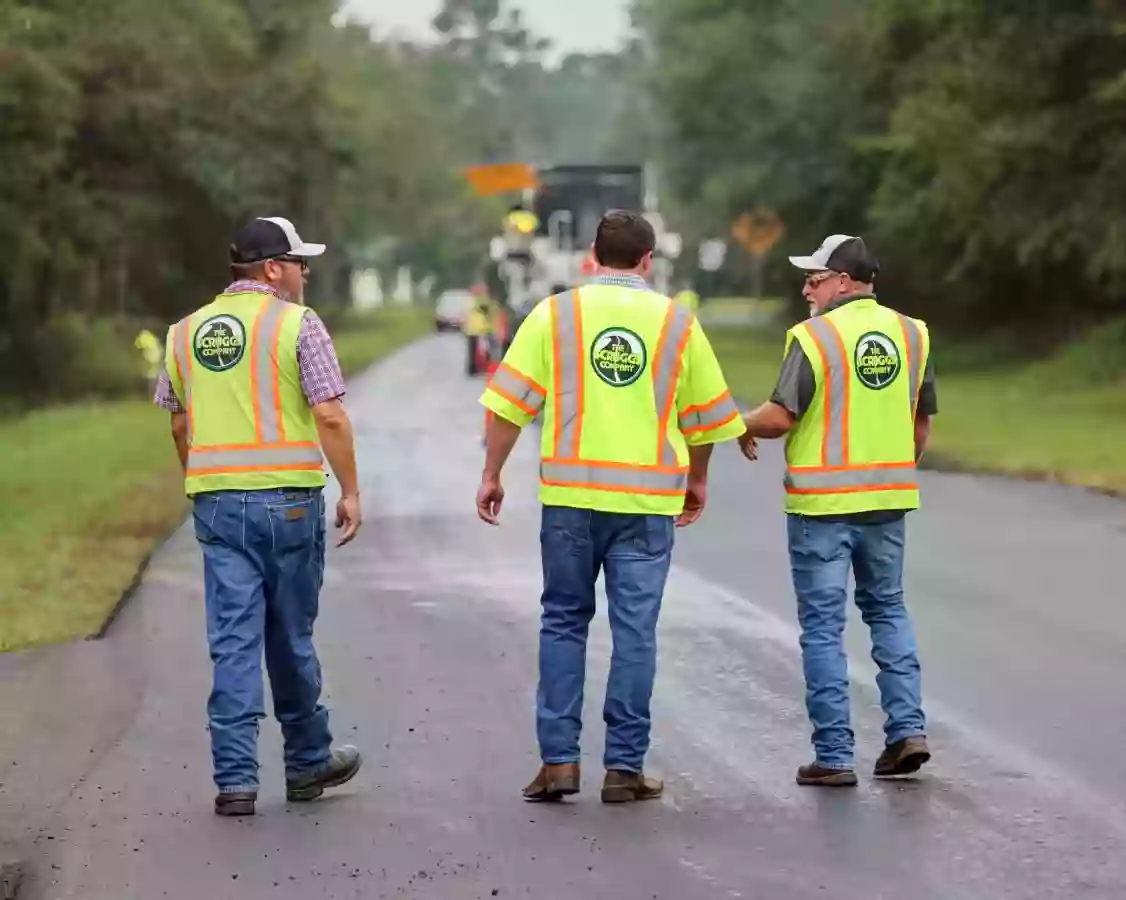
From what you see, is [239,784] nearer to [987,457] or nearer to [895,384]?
[895,384]

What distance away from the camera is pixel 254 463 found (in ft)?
24.0

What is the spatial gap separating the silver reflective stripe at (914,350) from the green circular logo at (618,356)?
1.08 metres

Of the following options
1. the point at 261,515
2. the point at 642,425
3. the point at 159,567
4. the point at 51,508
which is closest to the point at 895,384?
the point at 642,425

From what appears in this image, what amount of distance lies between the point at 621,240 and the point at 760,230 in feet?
161

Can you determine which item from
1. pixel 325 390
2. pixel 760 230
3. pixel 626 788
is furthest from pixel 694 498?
pixel 760 230

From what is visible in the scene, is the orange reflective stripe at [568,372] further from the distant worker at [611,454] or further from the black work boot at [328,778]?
the black work boot at [328,778]

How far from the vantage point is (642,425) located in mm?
7348

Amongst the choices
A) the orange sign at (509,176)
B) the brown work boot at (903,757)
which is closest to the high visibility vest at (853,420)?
the brown work boot at (903,757)

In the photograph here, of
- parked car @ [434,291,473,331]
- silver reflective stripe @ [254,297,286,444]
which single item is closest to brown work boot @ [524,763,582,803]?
silver reflective stripe @ [254,297,286,444]

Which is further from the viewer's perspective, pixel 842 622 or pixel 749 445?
pixel 749 445

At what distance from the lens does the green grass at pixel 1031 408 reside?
20.5 m

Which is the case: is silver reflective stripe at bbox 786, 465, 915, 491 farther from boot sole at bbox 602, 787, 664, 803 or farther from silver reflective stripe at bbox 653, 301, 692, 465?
boot sole at bbox 602, 787, 664, 803

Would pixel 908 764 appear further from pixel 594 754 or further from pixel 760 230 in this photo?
pixel 760 230

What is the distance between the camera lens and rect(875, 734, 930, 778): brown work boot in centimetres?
761
